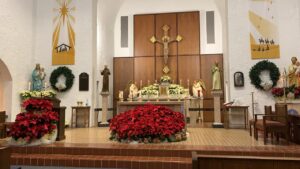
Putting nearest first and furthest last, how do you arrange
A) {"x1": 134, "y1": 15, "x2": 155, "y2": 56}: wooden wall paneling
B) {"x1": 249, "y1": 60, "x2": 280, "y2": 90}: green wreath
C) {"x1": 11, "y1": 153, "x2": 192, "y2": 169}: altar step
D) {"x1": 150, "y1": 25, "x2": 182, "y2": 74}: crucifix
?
1. {"x1": 11, "y1": 153, "x2": 192, "y2": 169}: altar step
2. {"x1": 249, "y1": 60, "x2": 280, "y2": 90}: green wreath
3. {"x1": 150, "y1": 25, "x2": 182, "y2": 74}: crucifix
4. {"x1": 134, "y1": 15, "x2": 155, "y2": 56}: wooden wall paneling

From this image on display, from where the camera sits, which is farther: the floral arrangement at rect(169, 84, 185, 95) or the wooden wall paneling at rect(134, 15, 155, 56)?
the wooden wall paneling at rect(134, 15, 155, 56)

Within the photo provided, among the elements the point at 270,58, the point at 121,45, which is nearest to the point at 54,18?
the point at 121,45

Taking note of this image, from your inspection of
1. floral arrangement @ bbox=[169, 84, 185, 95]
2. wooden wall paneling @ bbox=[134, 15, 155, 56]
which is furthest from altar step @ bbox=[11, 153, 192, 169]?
wooden wall paneling @ bbox=[134, 15, 155, 56]

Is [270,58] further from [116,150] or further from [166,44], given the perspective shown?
[116,150]

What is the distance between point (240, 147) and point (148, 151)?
173cm

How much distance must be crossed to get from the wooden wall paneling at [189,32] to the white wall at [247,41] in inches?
125

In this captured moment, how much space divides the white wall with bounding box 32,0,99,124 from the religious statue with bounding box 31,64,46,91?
313mm

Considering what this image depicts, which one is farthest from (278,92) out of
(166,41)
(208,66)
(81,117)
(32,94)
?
(32,94)

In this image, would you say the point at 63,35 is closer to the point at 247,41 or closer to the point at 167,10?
the point at 167,10

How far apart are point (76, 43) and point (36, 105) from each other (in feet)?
16.2

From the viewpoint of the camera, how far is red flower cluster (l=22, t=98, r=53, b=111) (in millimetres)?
5449

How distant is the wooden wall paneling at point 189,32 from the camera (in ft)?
40.3

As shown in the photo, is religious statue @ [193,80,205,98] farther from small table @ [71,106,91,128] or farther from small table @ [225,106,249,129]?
small table @ [71,106,91,128]

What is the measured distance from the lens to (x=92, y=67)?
9844 mm
